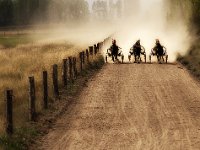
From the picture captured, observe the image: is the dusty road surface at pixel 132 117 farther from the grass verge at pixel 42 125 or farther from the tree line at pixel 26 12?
the tree line at pixel 26 12

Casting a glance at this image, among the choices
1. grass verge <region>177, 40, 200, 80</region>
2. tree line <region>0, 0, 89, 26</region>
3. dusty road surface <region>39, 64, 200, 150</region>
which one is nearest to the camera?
dusty road surface <region>39, 64, 200, 150</region>

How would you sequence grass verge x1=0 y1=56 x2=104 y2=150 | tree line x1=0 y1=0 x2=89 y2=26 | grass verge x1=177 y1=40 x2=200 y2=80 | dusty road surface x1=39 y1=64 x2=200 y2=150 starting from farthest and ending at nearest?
tree line x1=0 y1=0 x2=89 y2=26 < grass verge x1=177 y1=40 x2=200 y2=80 < dusty road surface x1=39 y1=64 x2=200 y2=150 < grass verge x1=0 y1=56 x2=104 y2=150

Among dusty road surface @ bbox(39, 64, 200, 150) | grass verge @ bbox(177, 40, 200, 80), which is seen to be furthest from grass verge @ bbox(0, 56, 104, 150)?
grass verge @ bbox(177, 40, 200, 80)

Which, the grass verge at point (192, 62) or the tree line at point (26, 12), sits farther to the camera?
the tree line at point (26, 12)

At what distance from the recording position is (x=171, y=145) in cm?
1120

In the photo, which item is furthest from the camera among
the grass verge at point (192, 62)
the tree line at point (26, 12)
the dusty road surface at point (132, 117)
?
the tree line at point (26, 12)

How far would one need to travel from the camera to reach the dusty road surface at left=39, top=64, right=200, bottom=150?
453 inches

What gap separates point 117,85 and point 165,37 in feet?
112

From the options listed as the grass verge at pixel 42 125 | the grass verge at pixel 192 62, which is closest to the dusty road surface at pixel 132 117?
the grass verge at pixel 42 125

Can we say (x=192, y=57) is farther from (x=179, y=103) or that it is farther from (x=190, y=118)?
(x=190, y=118)

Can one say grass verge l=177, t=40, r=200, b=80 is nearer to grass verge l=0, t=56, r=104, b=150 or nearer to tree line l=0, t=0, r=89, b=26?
grass verge l=0, t=56, r=104, b=150

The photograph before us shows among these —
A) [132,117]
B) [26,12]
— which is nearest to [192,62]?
[132,117]

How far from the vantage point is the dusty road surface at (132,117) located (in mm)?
11516

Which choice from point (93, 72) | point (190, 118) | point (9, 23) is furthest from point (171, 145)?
point (9, 23)
